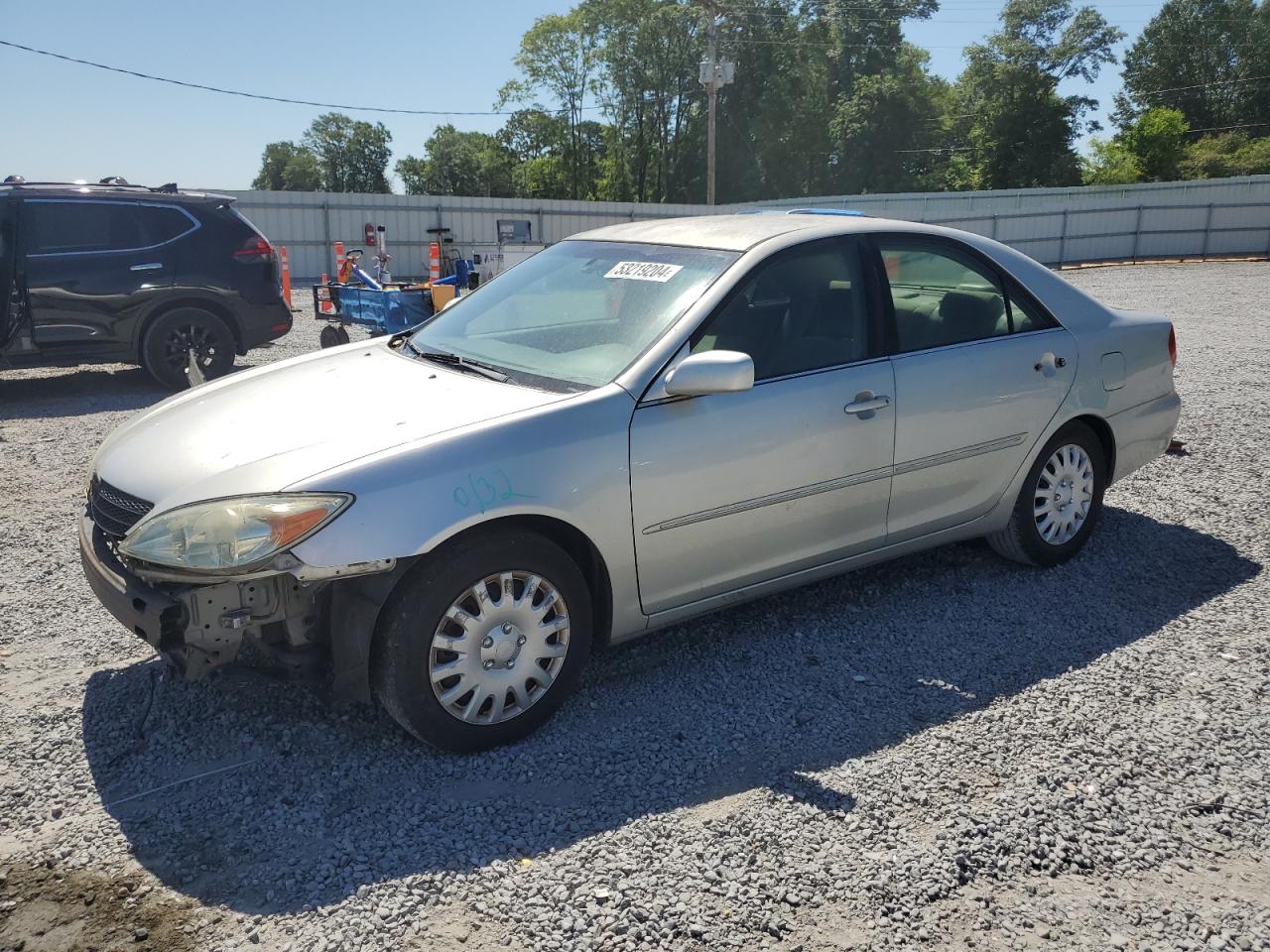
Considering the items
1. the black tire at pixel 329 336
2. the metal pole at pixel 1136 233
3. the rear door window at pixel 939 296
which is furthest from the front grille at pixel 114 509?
the metal pole at pixel 1136 233

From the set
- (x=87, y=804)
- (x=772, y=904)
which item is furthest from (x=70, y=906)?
(x=772, y=904)

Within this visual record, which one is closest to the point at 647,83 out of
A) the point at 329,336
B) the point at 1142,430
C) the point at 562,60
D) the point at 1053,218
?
the point at 562,60

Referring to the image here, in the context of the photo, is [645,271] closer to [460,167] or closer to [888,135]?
[888,135]

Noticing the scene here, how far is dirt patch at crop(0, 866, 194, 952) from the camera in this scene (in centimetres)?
252

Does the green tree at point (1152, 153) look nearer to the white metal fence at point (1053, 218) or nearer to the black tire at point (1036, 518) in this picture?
the white metal fence at point (1053, 218)

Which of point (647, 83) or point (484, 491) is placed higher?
point (647, 83)

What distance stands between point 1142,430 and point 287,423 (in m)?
4.16

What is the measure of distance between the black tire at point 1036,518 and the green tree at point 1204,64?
6375 centimetres

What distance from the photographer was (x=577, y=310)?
163 inches

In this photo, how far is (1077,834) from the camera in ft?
9.74

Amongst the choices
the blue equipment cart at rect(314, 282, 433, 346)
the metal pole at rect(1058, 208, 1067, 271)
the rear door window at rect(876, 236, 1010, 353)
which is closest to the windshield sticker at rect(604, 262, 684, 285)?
the rear door window at rect(876, 236, 1010, 353)

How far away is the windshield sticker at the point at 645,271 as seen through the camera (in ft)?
13.3

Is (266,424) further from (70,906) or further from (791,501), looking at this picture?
(791,501)

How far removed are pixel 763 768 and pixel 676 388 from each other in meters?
1.29
